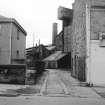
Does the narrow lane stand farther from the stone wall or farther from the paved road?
the stone wall

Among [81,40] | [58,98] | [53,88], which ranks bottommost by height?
[53,88]

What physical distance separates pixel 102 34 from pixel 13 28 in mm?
13273

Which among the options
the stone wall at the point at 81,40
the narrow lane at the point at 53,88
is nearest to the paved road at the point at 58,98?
the narrow lane at the point at 53,88

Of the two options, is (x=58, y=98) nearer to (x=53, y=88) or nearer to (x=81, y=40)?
(x=53, y=88)

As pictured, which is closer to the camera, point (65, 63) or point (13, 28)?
point (13, 28)

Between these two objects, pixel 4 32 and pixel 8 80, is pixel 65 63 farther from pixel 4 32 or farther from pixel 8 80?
pixel 8 80

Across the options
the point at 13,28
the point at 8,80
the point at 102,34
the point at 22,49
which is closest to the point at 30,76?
the point at 8,80

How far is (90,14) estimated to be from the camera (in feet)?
66.6

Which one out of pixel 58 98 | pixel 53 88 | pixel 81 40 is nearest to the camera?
pixel 58 98

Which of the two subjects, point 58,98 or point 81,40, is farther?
point 81,40

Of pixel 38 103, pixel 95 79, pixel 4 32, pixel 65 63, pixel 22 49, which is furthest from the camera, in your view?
pixel 65 63

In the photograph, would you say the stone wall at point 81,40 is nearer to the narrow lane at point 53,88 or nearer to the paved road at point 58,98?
the narrow lane at point 53,88

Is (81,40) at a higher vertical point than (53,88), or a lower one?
higher

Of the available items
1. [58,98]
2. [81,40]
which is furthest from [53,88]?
[81,40]
